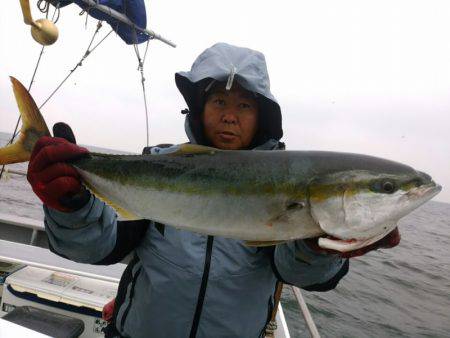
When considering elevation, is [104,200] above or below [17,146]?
below

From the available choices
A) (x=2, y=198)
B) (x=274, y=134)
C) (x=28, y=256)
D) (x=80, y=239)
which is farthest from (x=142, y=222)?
(x=2, y=198)

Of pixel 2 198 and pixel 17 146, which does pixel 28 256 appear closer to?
pixel 17 146

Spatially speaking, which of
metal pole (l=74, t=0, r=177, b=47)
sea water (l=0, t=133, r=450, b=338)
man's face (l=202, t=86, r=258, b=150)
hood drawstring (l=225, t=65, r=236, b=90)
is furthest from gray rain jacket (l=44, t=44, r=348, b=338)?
sea water (l=0, t=133, r=450, b=338)

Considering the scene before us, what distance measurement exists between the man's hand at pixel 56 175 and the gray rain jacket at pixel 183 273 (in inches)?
4.8

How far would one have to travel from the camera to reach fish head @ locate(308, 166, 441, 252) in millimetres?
2166

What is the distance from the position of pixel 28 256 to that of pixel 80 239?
4370 millimetres

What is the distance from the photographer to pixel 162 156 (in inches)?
98.7

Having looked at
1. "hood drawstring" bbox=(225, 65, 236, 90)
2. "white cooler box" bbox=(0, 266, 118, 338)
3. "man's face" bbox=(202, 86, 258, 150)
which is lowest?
"white cooler box" bbox=(0, 266, 118, 338)

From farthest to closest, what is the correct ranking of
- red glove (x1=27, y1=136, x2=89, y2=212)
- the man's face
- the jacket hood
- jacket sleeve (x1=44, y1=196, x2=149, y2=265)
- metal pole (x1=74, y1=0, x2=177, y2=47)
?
metal pole (x1=74, y1=0, x2=177, y2=47)
the jacket hood
the man's face
jacket sleeve (x1=44, y1=196, x2=149, y2=265)
red glove (x1=27, y1=136, x2=89, y2=212)

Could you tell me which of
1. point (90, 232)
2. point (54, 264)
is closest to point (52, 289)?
point (54, 264)

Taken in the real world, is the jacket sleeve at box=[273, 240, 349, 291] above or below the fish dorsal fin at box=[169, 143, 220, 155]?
below

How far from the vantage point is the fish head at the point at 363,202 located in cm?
217

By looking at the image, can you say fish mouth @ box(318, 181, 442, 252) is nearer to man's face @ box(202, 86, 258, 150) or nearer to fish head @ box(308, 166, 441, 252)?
fish head @ box(308, 166, 441, 252)

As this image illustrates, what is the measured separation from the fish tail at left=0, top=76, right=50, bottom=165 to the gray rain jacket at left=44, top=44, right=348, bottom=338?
43 centimetres
